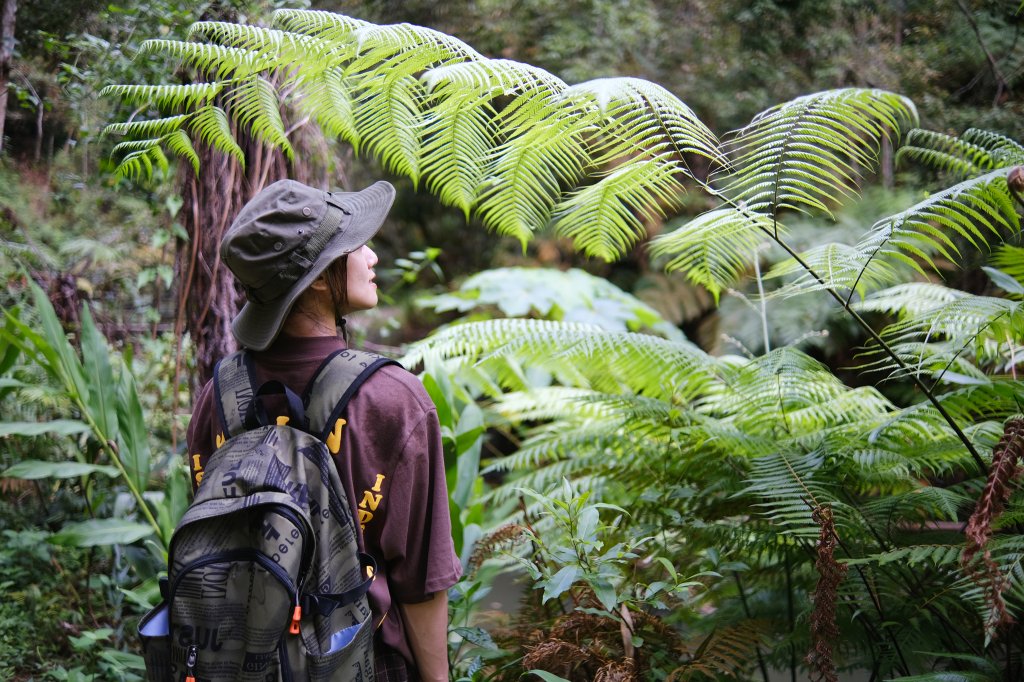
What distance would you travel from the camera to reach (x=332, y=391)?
1237 millimetres

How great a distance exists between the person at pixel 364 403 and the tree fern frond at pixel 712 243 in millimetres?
797

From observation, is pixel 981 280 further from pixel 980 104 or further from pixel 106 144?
pixel 106 144

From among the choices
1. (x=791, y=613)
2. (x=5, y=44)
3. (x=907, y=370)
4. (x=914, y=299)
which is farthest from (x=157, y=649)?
(x=5, y=44)

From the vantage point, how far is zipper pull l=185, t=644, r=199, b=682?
112 centimetres

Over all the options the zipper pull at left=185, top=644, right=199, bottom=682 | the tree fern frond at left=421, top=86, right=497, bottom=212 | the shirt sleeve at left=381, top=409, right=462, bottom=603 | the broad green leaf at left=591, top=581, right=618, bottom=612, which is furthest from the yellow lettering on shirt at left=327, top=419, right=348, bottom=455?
the tree fern frond at left=421, top=86, right=497, bottom=212

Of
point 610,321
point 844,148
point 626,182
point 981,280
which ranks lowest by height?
point 610,321

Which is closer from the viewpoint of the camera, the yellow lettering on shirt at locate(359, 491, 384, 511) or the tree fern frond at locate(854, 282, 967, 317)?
the yellow lettering on shirt at locate(359, 491, 384, 511)

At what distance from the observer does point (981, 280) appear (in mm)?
4352

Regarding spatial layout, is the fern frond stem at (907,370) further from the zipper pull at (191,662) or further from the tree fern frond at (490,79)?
the zipper pull at (191,662)

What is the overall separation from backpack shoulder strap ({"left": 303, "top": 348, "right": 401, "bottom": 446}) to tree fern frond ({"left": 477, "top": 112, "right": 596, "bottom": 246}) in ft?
2.14

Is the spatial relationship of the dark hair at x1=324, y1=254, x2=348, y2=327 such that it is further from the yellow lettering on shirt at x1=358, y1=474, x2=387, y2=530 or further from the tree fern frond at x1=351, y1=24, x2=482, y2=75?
the tree fern frond at x1=351, y1=24, x2=482, y2=75

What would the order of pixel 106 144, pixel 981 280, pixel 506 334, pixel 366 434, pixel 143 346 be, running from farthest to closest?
→ 1. pixel 981 280
2. pixel 143 346
3. pixel 106 144
4. pixel 506 334
5. pixel 366 434

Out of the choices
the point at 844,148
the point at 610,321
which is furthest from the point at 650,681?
the point at 610,321

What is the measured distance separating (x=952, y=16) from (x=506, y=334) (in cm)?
379
